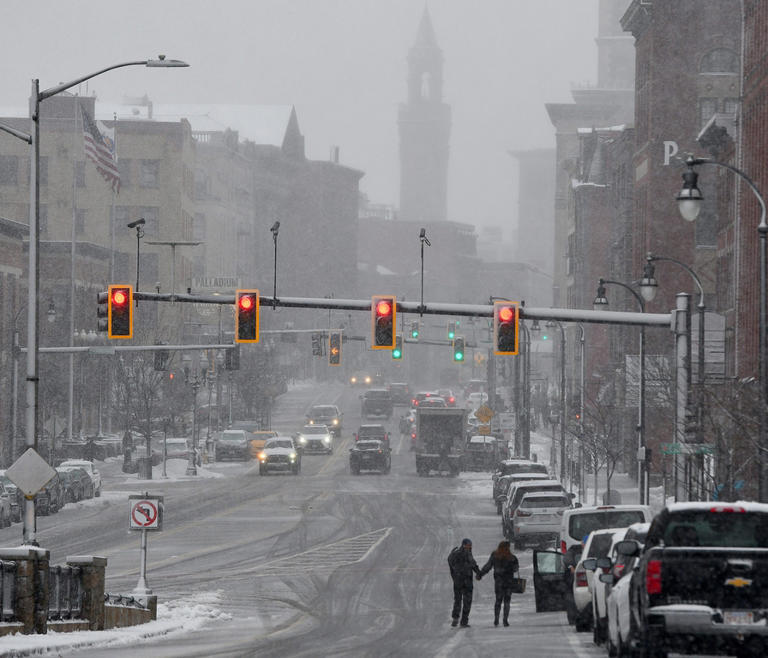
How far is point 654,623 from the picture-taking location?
15.1m

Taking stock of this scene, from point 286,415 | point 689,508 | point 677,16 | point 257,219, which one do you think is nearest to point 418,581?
point 689,508

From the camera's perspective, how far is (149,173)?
13675cm

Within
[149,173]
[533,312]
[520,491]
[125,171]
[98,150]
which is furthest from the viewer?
[149,173]

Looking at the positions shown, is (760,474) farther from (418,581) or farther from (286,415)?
(286,415)

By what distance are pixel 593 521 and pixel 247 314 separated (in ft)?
26.8

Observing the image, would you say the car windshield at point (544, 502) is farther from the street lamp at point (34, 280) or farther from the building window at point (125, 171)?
the building window at point (125, 171)

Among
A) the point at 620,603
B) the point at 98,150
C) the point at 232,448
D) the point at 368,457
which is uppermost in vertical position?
the point at 98,150

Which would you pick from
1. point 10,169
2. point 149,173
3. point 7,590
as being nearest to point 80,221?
point 10,169

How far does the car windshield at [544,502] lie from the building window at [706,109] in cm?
3864

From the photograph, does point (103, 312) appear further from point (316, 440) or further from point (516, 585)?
point (316, 440)

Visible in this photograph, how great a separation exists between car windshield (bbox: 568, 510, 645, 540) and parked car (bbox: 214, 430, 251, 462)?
202 feet

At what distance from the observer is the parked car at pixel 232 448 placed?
91312mm

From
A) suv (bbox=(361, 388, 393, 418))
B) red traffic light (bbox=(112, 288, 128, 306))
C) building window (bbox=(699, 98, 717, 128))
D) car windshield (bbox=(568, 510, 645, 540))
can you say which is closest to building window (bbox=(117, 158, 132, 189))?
suv (bbox=(361, 388, 393, 418))

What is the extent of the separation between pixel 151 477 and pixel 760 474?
52.5 metres
